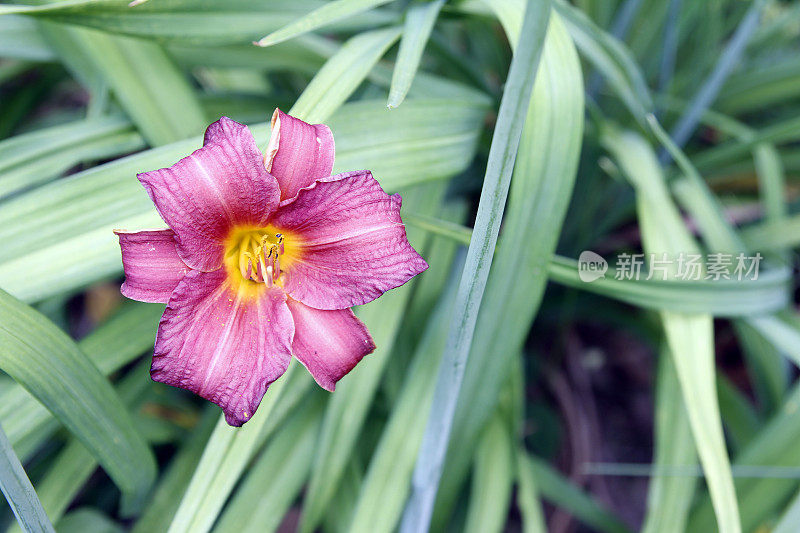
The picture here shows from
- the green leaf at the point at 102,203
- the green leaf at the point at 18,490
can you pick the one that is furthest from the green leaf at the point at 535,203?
the green leaf at the point at 18,490

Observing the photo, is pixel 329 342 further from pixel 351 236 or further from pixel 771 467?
pixel 771 467

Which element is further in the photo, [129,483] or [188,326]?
[129,483]

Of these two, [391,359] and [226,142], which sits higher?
[226,142]

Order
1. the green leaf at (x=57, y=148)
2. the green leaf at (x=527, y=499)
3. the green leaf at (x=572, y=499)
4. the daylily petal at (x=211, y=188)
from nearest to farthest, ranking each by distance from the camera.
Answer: the daylily petal at (x=211, y=188)
the green leaf at (x=57, y=148)
the green leaf at (x=527, y=499)
the green leaf at (x=572, y=499)

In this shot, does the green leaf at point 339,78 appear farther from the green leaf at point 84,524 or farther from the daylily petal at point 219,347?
the green leaf at point 84,524

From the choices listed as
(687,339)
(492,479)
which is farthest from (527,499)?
(687,339)

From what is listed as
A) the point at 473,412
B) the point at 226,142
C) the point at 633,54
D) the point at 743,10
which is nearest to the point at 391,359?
the point at 473,412

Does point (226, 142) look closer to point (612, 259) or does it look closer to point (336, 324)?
point (336, 324)
